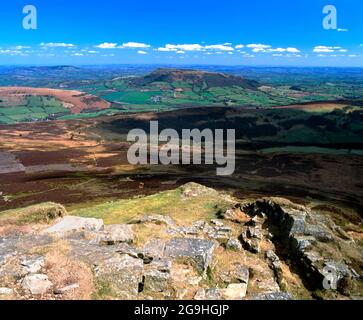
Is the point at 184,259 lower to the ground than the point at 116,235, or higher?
lower

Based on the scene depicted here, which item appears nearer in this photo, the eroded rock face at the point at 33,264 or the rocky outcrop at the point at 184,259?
the rocky outcrop at the point at 184,259

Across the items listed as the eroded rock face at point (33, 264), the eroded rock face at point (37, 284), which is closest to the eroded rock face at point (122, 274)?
the eroded rock face at point (37, 284)

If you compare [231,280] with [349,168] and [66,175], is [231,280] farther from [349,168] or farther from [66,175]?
[349,168]

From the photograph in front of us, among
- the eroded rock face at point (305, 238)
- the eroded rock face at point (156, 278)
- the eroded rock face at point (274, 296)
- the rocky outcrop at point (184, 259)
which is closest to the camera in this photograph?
the rocky outcrop at point (184, 259)

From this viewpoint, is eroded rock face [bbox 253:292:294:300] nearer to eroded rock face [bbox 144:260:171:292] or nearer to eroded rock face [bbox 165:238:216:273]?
eroded rock face [bbox 165:238:216:273]

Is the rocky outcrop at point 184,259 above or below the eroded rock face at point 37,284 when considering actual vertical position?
below

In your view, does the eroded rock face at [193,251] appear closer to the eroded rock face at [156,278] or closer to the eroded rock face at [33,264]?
the eroded rock face at [156,278]

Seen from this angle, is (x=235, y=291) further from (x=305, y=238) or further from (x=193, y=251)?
(x=305, y=238)

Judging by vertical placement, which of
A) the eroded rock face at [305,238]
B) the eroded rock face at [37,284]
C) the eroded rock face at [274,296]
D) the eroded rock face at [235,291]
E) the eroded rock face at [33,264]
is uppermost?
the eroded rock face at [33,264]

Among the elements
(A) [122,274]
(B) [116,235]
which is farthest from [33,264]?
(B) [116,235]

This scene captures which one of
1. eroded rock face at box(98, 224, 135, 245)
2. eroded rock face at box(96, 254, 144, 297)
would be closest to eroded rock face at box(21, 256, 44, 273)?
eroded rock face at box(96, 254, 144, 297)
